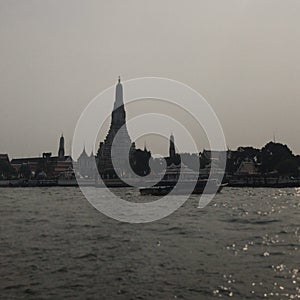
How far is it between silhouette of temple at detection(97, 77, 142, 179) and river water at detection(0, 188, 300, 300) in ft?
382

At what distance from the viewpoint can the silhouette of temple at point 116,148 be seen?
148250 mm

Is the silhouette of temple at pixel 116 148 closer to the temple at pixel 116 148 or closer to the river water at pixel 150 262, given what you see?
the temple at pixel 116 148

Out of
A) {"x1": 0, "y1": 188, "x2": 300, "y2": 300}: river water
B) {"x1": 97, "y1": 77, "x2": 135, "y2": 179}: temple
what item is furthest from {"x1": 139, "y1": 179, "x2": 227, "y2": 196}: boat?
{"x1": 97, "y1": 77, "x2": 135, "y2": 179}: temple

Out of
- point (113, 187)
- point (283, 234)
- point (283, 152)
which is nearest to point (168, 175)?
point (113, 187)

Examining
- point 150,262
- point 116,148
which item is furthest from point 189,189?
point 150,262

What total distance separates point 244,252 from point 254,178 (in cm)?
11858

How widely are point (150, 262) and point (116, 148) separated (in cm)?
13297

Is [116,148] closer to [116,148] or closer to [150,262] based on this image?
[116,148]

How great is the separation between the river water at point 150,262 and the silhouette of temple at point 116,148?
116 metres

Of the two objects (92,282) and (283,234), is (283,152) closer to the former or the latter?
(283,234)

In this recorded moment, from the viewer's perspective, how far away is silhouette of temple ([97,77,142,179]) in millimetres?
148250

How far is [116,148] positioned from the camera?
151500mm

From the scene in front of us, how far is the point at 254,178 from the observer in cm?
13688

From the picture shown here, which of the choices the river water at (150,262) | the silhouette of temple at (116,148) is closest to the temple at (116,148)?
the silhouette of temple at (116,148)
